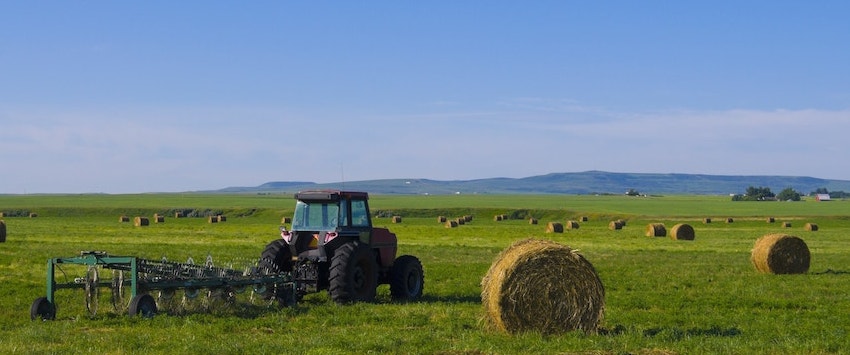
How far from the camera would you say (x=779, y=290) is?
23.4m

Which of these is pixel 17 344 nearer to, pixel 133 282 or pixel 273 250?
pixel 133 282

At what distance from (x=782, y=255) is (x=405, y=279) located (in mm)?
13236

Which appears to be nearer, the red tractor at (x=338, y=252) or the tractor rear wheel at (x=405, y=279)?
the red tractor at (x=338, y=252)

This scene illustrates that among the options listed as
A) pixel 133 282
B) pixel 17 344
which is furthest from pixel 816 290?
pixel 17 344

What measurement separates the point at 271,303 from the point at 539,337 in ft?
20.0

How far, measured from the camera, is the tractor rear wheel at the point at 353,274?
Result: 62.3 feet

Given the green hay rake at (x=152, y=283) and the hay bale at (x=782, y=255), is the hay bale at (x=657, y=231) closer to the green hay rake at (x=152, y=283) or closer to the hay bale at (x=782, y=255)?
the hay bale at (x=782, y=255)

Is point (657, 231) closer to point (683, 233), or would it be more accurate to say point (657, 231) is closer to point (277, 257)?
point (683, 233)

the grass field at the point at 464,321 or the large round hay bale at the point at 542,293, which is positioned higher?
the large round hay bale at the point at 542,293

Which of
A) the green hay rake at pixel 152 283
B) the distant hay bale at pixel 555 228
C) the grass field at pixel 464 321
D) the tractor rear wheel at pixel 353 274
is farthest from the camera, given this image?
the distant hay bale at pixel 555 228

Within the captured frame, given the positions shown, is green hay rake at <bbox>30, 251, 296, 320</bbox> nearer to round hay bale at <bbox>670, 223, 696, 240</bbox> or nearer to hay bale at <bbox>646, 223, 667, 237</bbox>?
round hay bale at <bbox>670, 223, 696, 240</bbox>

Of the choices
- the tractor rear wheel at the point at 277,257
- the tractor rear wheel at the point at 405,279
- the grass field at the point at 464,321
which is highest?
the tractor rear wheel at the point at 277,257

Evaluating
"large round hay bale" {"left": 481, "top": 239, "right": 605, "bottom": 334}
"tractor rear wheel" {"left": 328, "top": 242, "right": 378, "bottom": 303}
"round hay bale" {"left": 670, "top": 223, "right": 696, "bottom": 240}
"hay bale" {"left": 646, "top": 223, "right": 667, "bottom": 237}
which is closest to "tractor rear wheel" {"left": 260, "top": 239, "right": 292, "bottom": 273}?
"tractor rear wheel" {"left": 328, "top": 242, "right": 378, "bottom": 303}

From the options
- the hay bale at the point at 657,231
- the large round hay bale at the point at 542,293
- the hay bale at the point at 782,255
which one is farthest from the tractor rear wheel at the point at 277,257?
the hay bale at the point at 657,231
